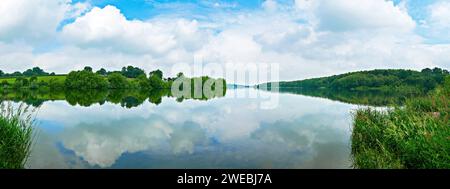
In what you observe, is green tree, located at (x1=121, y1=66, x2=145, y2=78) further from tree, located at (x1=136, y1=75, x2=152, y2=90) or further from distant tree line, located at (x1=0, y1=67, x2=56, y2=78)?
distant tree line, located at (x1=0, y1=67, x2=56, y2=78)

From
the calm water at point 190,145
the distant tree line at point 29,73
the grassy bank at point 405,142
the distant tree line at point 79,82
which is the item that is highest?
the distant tree line at point 29,73

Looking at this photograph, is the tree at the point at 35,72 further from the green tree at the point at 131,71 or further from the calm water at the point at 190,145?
the calm water at the point at 190,145

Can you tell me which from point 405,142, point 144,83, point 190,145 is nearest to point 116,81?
point 144,83

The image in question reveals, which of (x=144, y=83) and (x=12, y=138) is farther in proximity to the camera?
(x=144, y=83)

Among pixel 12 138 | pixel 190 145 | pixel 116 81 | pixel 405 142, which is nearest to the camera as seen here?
pixel 405 142

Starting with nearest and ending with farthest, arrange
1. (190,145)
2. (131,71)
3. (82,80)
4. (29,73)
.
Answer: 1. (190,145)
2. (82,80)
3. (29,73)
4. (131,71)

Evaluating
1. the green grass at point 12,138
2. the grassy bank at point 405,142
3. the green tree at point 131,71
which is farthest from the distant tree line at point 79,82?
the grassy bank at point 405,142

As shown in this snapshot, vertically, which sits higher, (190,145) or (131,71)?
(131,71)

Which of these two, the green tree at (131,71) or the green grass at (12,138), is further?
the green tree at (131,71)

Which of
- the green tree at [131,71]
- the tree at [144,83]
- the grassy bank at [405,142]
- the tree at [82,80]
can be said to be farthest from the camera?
the green tree at [131,71]

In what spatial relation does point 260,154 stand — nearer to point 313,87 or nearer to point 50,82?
point 50,82

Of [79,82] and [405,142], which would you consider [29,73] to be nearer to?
[79,82]

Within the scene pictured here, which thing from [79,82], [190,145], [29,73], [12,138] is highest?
[29,73]
